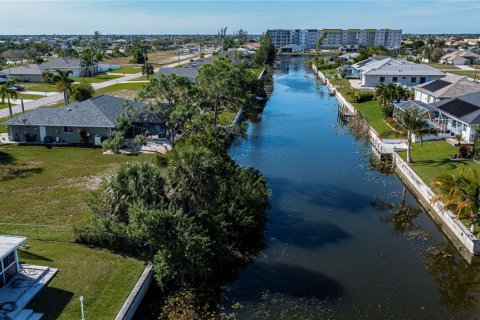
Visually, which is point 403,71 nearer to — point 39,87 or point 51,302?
point 39,87

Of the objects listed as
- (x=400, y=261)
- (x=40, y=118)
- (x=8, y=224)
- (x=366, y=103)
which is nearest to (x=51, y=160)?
(x=40, y=118)

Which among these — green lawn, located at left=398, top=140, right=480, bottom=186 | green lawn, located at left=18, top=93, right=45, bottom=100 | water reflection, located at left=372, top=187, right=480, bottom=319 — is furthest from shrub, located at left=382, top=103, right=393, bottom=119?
green lawn, located at left=18, top=93, right=45, bottom=100

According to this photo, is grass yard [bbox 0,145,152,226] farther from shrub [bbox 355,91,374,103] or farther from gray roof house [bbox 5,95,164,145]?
shrub [bbox 355,91,374,103]

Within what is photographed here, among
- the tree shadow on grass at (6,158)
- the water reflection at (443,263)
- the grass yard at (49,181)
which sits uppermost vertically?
the tree shadow on grass at (6,158)

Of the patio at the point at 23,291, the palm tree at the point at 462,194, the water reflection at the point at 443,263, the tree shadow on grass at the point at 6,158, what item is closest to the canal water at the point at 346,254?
the water reflection at the point at 443,263

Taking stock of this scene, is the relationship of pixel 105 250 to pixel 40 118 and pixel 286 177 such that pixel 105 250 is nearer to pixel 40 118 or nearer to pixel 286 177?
pixel 286 177

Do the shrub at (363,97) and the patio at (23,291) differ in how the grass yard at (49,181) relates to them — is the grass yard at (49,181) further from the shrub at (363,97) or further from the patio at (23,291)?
the shrub at (363,97)

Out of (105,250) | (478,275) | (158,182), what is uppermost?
(158,182)
